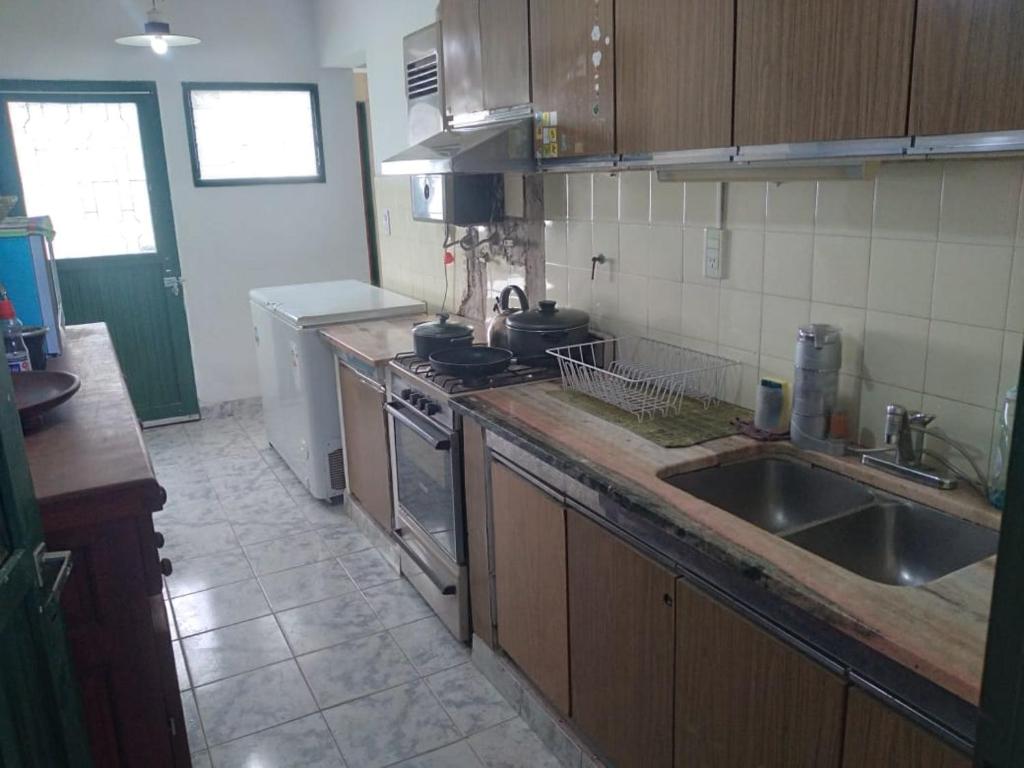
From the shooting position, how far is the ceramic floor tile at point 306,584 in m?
3.02

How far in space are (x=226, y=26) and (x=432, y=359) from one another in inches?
135

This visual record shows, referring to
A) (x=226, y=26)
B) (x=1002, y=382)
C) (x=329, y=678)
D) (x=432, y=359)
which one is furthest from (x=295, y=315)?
(x=1002, y=382)

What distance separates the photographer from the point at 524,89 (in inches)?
92.6

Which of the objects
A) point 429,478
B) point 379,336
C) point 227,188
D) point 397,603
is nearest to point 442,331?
point 429,478

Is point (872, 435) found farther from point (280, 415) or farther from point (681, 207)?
point (280, 415)

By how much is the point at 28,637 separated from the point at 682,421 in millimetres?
1460

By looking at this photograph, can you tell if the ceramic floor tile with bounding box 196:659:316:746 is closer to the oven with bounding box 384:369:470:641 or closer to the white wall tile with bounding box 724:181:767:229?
the oven with bounding box 384:369:470:641

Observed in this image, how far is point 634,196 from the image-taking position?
2402 millimetres

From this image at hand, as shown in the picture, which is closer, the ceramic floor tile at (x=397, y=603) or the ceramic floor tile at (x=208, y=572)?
the ceramic floor tile at (x=397, y=603)

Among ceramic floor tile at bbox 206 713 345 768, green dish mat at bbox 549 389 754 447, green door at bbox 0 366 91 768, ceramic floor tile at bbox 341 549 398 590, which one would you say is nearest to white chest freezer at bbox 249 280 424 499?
ceramic floor tile at bbox 341 549 398 590

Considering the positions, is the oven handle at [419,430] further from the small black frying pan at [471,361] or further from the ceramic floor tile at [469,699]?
the ceramic floor tile at [469,699]

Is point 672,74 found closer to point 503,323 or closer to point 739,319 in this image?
point 739,319

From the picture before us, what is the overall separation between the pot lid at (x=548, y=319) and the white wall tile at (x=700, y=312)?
1.30 ft

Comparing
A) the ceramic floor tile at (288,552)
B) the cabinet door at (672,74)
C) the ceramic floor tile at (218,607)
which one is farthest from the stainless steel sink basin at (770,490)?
the ceramic floor tile at (288,552)
